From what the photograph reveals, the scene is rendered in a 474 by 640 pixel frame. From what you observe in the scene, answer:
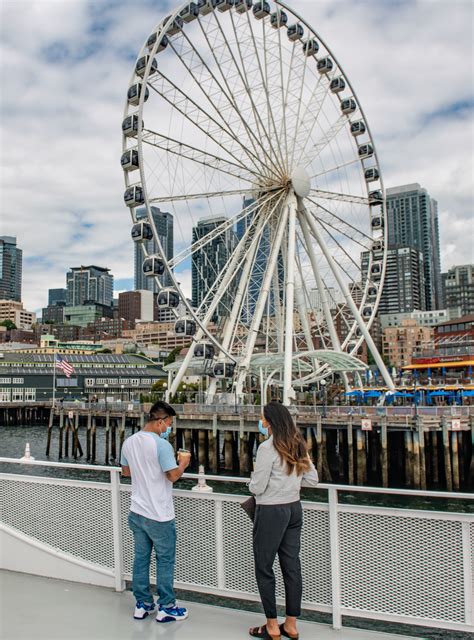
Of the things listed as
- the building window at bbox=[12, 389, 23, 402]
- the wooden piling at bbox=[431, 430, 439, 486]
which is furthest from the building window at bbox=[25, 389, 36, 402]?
the wooden piling at bbox=[431, 430, 439, 486]

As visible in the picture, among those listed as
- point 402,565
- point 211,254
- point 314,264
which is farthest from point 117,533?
point 314,264

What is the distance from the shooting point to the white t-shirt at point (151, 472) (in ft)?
18.7

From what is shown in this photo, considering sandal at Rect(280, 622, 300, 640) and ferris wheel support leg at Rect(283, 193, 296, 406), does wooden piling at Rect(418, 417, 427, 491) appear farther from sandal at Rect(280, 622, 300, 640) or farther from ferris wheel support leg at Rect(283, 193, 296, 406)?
sandal at Rect(280, 622, 300, 640)

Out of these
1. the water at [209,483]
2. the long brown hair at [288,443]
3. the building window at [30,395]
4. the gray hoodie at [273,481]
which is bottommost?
the water at [209,483]

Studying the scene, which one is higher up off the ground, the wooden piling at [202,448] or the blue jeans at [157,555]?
the blue jeans at [157,555]

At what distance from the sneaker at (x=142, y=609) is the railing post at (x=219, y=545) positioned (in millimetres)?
670

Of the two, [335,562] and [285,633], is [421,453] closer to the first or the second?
[335,562]

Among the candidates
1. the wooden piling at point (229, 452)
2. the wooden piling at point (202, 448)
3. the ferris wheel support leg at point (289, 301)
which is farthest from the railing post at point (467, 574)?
the wooden piling at point (202, 448)

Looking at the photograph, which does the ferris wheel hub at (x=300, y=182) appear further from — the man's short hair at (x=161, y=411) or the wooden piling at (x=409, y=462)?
the man's short hair at (x=161, y=411)

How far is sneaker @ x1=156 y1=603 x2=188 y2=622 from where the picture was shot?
5.64 m

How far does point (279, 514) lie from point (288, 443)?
0.60 m

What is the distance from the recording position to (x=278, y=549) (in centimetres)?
540

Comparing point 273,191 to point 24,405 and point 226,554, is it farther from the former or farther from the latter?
point 24,405

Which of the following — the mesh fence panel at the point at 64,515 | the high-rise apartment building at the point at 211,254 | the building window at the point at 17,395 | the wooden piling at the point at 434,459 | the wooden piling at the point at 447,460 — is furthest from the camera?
the building window at the point at 17,395
